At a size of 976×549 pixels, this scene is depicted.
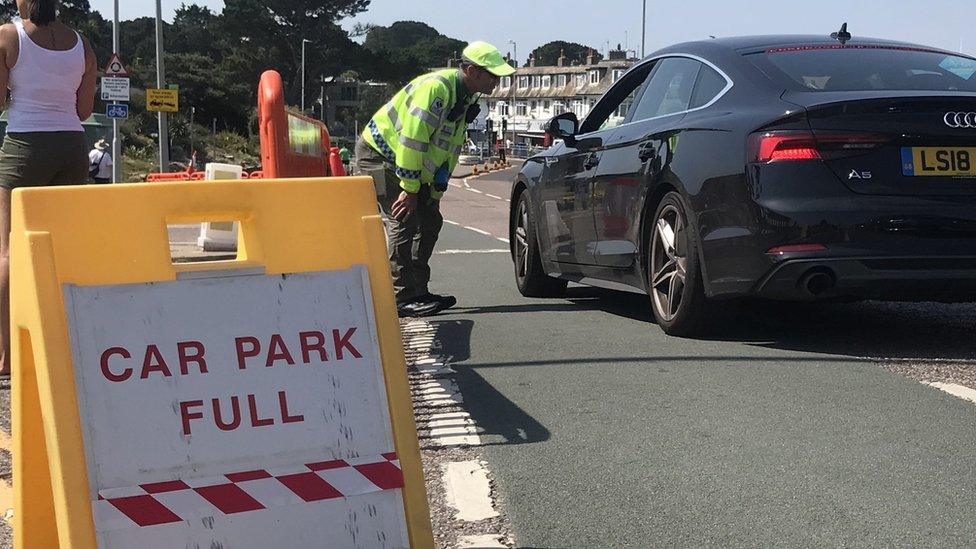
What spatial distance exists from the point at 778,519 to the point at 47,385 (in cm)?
191

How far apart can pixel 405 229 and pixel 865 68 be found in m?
2.87

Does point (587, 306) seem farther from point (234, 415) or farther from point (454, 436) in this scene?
point (234, 415)

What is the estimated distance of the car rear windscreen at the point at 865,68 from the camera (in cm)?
598

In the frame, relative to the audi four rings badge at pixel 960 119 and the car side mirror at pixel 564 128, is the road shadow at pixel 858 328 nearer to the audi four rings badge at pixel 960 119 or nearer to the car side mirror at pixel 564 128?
the audi four rings badge at pixel 960 119

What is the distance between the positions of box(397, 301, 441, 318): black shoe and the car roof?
2.09m

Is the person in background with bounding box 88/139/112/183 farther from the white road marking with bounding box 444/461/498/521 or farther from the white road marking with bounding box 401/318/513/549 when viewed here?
the white road marking with bounding box 444/461/498/521

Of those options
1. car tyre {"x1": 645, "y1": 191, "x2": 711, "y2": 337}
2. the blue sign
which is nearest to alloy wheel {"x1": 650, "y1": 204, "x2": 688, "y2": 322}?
car tyre {"x1": 645, "y1": 191, "x2": 711, "y2": 337}

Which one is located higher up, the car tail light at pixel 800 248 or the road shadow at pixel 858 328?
the car tail light at pixel 800 248

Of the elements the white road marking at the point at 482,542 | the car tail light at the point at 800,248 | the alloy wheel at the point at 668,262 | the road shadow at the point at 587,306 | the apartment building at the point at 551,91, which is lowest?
the apartment building at the point at 551,91

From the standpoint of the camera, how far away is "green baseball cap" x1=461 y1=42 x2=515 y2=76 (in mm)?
7578


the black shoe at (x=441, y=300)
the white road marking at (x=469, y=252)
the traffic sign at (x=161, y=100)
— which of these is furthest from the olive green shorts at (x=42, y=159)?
the traffic sign at (x=161, y=100)

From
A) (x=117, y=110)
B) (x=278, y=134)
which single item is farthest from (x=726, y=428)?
(x=117, y=110)

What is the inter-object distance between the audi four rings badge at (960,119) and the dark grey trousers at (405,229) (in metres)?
3.27

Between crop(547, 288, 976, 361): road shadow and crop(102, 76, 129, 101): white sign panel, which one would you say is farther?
crop(102, 76, 129, 101): white sign panel
